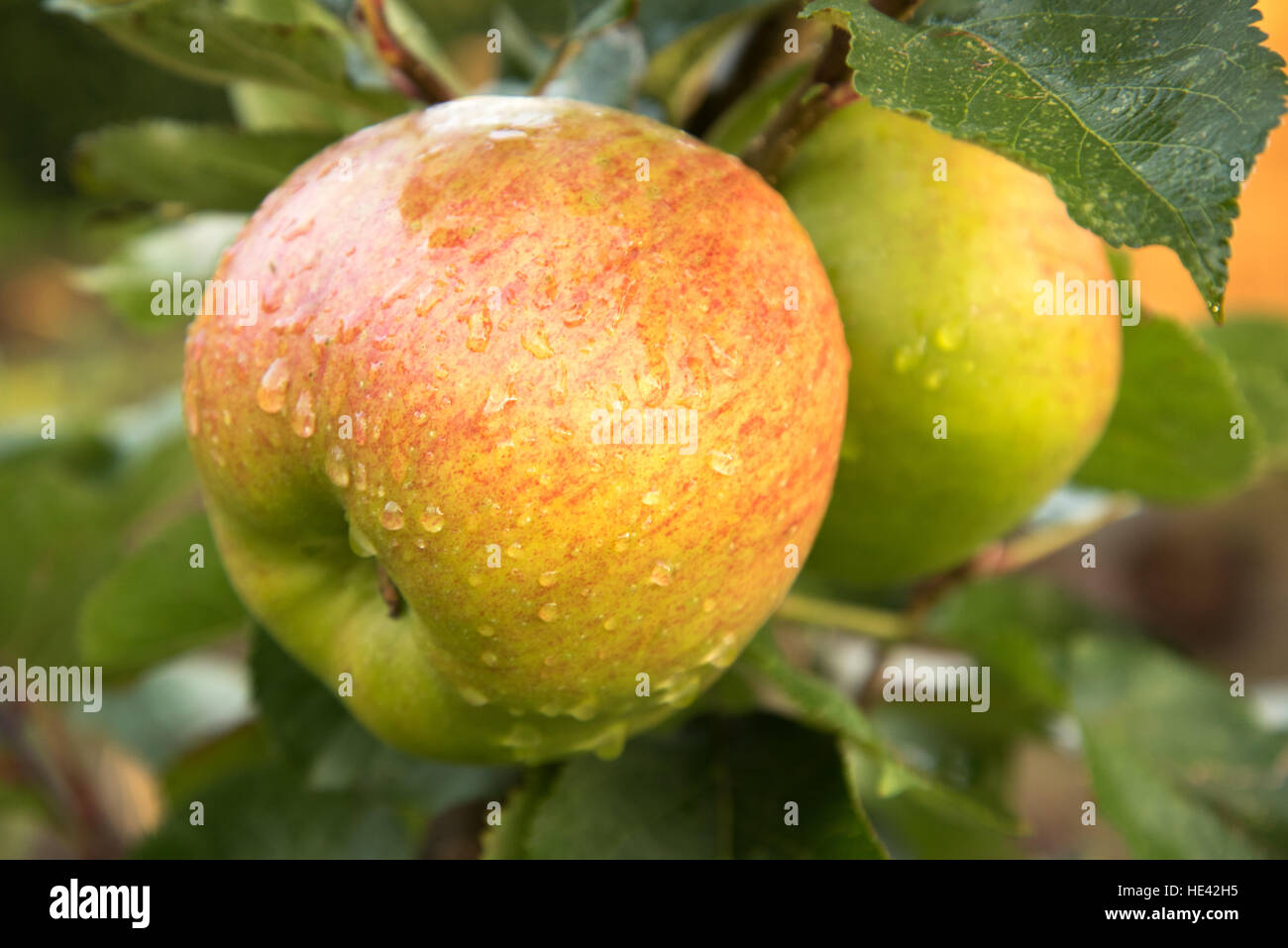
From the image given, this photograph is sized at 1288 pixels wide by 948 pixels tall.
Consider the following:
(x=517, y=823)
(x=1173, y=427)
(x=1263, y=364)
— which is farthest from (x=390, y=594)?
(x=1263, y=364)

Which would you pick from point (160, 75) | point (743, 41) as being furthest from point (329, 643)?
point (160, 75)

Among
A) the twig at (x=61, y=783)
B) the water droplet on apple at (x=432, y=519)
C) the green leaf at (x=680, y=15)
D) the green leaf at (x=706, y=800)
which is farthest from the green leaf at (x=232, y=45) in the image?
the twig at (x=61, y=783)

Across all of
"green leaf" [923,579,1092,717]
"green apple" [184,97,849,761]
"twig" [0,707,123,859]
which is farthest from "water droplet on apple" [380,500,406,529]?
"twig" [0,707,123,859]

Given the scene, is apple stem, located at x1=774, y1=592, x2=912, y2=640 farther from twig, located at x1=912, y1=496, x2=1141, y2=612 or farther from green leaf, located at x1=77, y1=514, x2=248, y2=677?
green leaf, located at x1=77, y1=514, x2=248, y2=677

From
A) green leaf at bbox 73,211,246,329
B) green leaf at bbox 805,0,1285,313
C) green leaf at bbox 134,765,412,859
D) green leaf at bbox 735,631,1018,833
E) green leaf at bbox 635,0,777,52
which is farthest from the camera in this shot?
green leaf at bbox 73,211,246,329

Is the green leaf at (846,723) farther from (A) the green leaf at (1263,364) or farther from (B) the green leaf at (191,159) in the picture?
(A) the green leaf at (1263,364)
